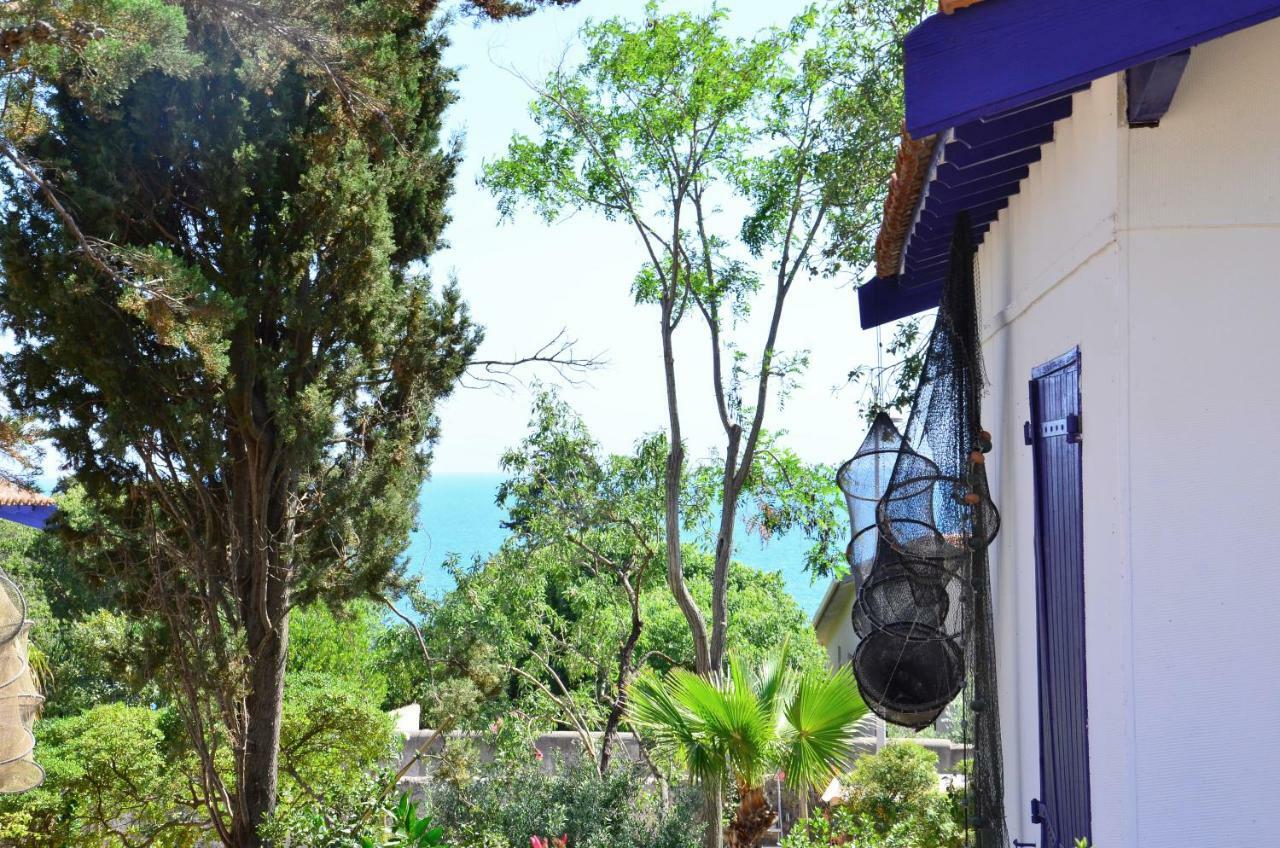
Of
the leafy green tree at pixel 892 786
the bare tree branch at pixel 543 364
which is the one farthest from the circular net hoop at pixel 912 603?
the bare tree branch at pixel 543 364

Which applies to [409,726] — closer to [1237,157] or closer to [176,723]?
[176,723]

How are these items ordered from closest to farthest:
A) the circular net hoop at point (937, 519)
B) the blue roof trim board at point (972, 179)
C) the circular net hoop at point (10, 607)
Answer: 1. the blue roof trim board at point (972, 179)
2. the circular net hoop at point (937, 519)
3. the circular net hoop at point (10, 607)

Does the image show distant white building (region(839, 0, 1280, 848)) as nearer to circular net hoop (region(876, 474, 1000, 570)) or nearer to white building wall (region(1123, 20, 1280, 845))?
white building wall (region(1123, 20, 1280, 845))

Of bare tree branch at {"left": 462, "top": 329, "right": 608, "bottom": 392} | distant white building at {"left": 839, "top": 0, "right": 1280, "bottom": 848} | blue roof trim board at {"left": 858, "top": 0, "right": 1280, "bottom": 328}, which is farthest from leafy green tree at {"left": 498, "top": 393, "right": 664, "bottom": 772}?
blue roof trim board at {"left": 858, "top": 0, "right": 1280, "bottom": 328}

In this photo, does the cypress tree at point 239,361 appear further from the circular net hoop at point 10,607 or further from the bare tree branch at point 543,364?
the circular net hoop at point 10,607

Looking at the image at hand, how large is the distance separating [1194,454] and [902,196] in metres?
1.92

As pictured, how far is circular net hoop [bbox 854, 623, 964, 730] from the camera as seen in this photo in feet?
16.0

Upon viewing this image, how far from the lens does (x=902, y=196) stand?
4762mm

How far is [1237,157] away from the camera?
3.19m

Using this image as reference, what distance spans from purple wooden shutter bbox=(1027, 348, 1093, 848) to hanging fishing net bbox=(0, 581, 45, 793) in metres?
5.05

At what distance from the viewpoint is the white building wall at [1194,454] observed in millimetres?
3102

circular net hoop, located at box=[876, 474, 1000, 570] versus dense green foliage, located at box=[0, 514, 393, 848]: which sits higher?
circular net hoop, located at box=[876, 474, 1000, 570]

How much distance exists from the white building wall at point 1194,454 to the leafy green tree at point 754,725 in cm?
390

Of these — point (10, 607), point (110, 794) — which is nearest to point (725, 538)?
point (110, 794)
